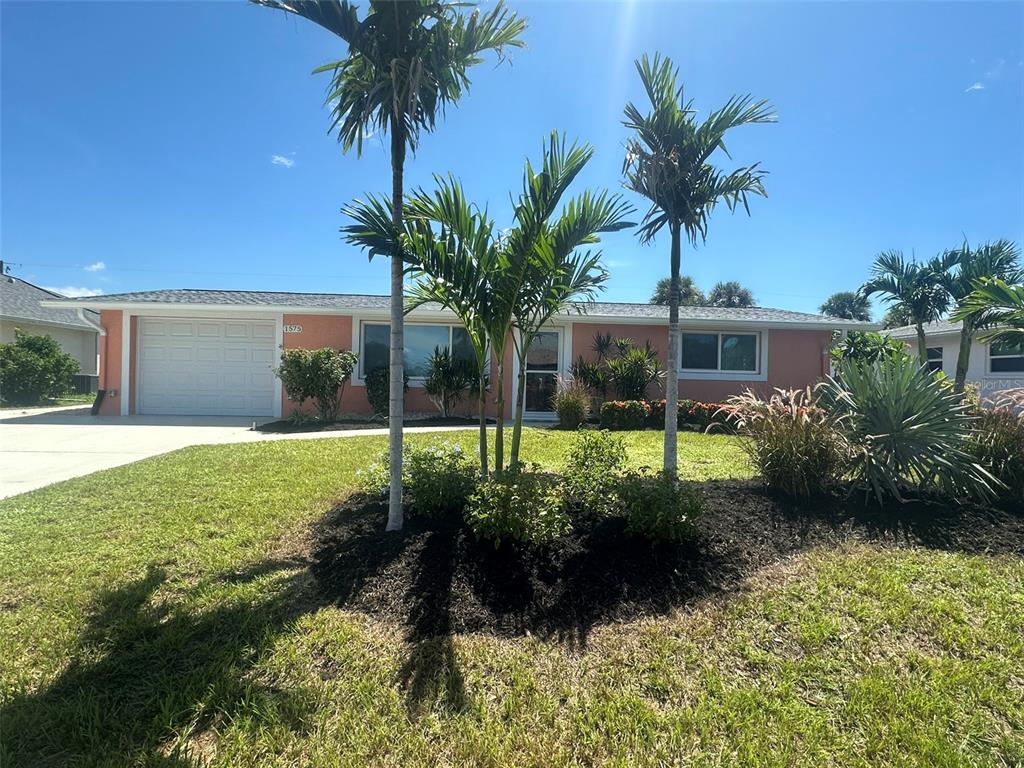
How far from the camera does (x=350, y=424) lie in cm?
1113

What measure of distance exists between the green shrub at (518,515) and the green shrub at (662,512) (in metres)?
0.50

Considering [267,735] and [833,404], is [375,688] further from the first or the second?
[833,404]

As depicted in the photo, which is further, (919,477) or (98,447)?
(98,447)

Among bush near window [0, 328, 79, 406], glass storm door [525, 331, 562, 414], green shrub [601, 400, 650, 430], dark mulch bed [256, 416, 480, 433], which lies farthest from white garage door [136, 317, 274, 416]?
green shrub [601, 400, 650, 430]

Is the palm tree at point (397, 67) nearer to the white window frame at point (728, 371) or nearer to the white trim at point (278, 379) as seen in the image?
the white trim at point (278, 379)

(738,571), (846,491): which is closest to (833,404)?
(846,491)

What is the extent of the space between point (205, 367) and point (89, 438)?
13.5 feet

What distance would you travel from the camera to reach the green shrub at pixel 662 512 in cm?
347

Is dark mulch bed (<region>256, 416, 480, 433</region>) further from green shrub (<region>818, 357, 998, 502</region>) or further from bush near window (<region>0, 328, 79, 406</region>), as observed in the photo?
bush near window (<region>0, 328, 79, 406</region>)

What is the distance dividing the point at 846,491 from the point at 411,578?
401cm

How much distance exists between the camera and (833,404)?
198 inches

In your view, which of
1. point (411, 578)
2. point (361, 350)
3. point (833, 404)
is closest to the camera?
point (411, 578)

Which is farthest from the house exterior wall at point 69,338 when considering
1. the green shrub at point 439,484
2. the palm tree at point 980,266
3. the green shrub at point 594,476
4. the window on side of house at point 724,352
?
the palm tree at point 980,266

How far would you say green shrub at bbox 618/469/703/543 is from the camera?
347cm
